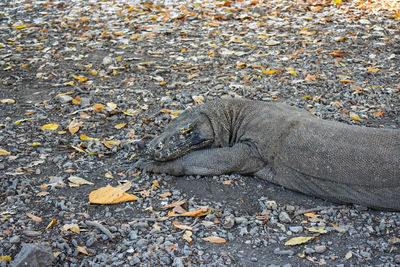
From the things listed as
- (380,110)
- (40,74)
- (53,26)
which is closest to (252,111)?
(380,110)

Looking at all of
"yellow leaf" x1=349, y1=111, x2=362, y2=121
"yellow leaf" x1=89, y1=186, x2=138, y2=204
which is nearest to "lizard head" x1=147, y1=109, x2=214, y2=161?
"yellow leaf" x1=89, y1=186, x2=138, y2=204

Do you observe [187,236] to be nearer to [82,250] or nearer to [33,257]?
[82,250]

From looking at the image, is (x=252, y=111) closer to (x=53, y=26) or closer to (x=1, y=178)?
(x=1, y=178)

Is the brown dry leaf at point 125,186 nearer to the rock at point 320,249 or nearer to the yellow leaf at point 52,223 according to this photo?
the yellow leaf at point 52,223

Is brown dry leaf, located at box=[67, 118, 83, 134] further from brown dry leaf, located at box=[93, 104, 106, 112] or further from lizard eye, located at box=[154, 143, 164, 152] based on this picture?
lizard eye, located at box=[154, 143, 164, 152]

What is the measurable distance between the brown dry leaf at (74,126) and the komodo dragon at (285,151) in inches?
48.6

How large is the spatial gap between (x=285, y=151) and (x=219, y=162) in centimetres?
68

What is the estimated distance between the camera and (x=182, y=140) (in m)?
4.81

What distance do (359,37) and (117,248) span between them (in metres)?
6.11

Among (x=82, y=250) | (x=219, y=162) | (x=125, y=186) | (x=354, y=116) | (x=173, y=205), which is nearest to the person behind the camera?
(x=82, y=250)

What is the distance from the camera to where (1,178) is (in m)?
4.66

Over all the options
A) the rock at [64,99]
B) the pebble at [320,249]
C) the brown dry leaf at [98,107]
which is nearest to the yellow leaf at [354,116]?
the pebble at [320,249]

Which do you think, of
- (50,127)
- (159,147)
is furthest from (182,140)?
(50,127)

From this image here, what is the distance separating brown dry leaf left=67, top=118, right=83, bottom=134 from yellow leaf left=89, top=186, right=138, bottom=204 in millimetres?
1472
